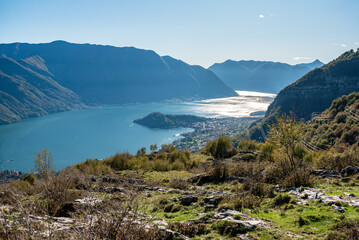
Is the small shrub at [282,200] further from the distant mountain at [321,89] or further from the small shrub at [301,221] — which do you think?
the distant mountain at [321,89]

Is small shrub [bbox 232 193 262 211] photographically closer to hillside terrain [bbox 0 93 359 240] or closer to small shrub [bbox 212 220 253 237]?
hillside terrain [bbox 0 93 359 240]

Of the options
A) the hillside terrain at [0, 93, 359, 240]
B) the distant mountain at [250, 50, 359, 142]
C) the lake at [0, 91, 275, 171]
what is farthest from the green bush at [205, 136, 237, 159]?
the lake at [0, 91, 275, 171]

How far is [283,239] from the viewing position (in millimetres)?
5758

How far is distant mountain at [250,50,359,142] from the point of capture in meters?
80.1

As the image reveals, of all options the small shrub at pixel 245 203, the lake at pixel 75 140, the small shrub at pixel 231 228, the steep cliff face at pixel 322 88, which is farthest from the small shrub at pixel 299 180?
the lake at pixel 75 140

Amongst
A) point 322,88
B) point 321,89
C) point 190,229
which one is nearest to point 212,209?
point 190,229

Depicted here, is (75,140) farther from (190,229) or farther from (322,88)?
(190,229)

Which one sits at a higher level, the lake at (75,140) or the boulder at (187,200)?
the boulder at (187,200)

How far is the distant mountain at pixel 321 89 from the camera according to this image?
80.1 metres

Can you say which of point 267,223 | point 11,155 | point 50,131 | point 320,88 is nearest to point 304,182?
point 267,223

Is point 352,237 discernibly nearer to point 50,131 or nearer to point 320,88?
point 320,88

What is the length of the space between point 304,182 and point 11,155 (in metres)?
115

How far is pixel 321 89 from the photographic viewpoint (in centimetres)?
8650

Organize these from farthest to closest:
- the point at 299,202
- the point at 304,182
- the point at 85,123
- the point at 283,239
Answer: the point at 85,123 < the point at 304,182 < the point at 299,202 < the point at 283,239
